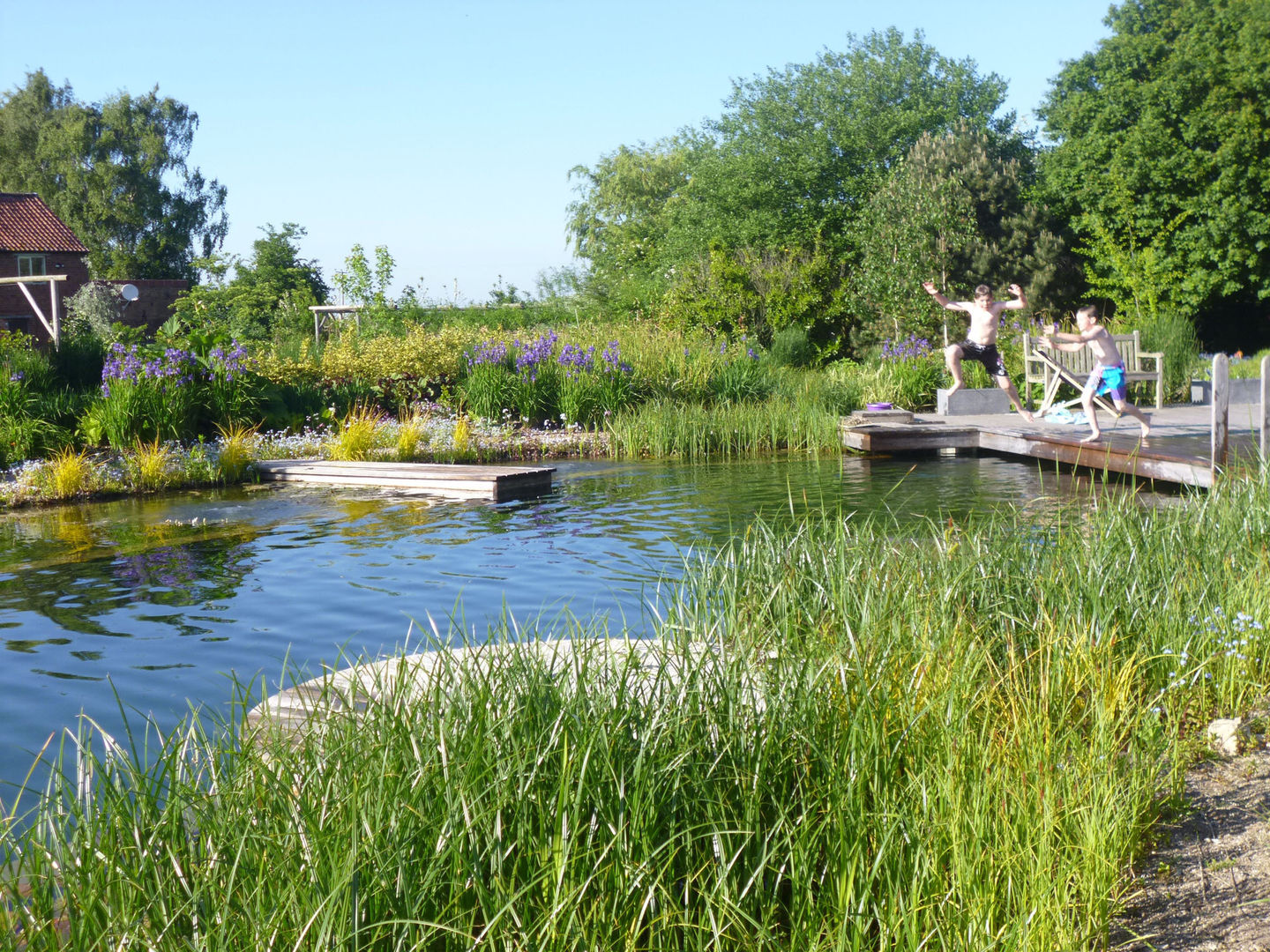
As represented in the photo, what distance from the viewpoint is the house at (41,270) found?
110 feet

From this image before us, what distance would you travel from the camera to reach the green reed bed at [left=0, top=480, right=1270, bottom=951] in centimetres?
208

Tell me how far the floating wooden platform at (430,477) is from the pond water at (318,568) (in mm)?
275

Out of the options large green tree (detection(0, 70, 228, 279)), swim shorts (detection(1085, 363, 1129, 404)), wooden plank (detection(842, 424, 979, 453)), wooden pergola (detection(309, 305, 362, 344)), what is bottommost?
wooden plank (detection(842, 424, 979, 453))

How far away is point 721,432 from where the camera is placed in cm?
1384

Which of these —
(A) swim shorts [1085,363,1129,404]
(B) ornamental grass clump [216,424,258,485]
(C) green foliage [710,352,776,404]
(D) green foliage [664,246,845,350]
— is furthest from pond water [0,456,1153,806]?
(D) green foliage [664,246,845,350]

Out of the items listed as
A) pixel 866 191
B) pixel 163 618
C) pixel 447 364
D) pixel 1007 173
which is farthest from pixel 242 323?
pixel 163 618

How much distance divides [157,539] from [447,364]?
8.76 meters

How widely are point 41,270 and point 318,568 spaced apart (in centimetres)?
3325

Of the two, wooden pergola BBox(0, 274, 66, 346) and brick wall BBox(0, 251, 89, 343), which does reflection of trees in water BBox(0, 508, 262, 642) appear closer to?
wooden pergola BBox(0, 274, 66, 346)

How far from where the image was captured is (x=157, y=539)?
8.53m

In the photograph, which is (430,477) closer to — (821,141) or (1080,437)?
(1080,437)

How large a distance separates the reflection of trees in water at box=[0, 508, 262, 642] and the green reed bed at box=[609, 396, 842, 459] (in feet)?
18.9

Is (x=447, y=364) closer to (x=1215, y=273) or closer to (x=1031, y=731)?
(x=1031, y=731)

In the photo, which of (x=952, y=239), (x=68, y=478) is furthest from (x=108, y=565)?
(x=952, y=239)
